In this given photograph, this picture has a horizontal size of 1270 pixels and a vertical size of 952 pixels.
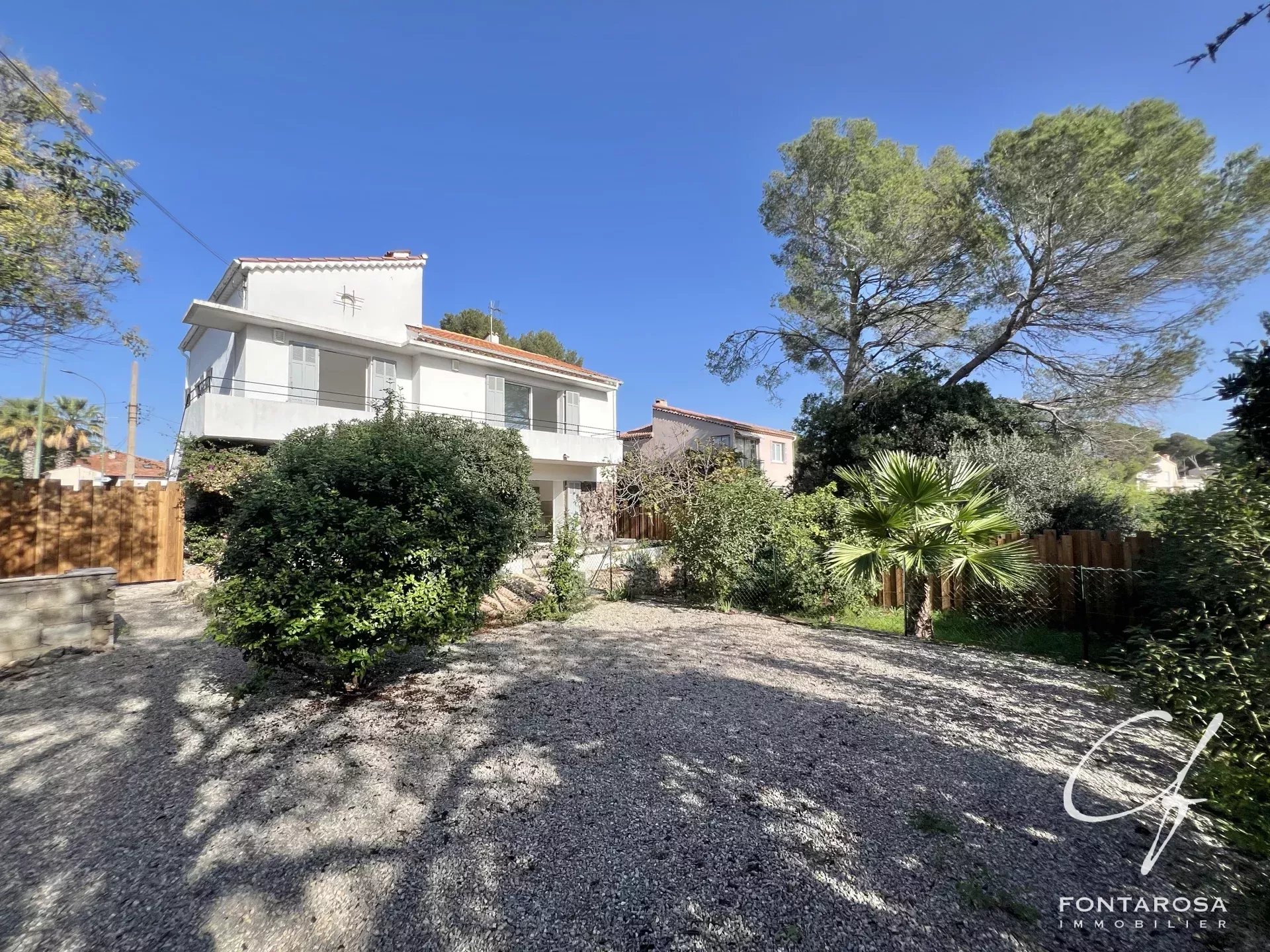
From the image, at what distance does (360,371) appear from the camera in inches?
682

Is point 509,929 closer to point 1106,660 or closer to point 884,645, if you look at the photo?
point 884,645

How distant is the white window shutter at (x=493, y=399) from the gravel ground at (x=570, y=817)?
A: 44.1ft

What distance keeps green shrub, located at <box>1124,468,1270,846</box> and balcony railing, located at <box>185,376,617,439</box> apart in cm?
1142

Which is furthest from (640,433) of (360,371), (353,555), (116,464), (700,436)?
(116,464)

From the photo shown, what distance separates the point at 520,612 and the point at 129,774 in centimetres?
525

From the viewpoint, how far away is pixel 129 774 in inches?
129

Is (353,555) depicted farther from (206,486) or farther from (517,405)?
(517,405)

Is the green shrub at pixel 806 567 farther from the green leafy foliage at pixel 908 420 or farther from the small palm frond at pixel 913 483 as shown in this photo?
the green leafy foliage at pixel 908 420

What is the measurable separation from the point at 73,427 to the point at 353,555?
38.0 m

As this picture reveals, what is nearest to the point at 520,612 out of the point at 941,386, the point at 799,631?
the point at 799,631

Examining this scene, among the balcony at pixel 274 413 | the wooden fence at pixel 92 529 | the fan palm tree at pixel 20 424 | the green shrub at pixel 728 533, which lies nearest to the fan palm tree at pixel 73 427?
the fan palm tree at pixel 20 424

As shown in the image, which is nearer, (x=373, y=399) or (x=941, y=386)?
(x=941, y=386)

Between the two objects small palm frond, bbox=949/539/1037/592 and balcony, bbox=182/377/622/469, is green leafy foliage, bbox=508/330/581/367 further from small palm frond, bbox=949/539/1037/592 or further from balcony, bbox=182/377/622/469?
small palm frond, bbox=949/539/1037/592

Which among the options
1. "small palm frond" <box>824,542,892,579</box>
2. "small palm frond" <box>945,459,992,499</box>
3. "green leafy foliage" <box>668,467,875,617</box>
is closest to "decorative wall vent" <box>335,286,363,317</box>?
"green leafy foliage" <box>668,467,875,617</box>
